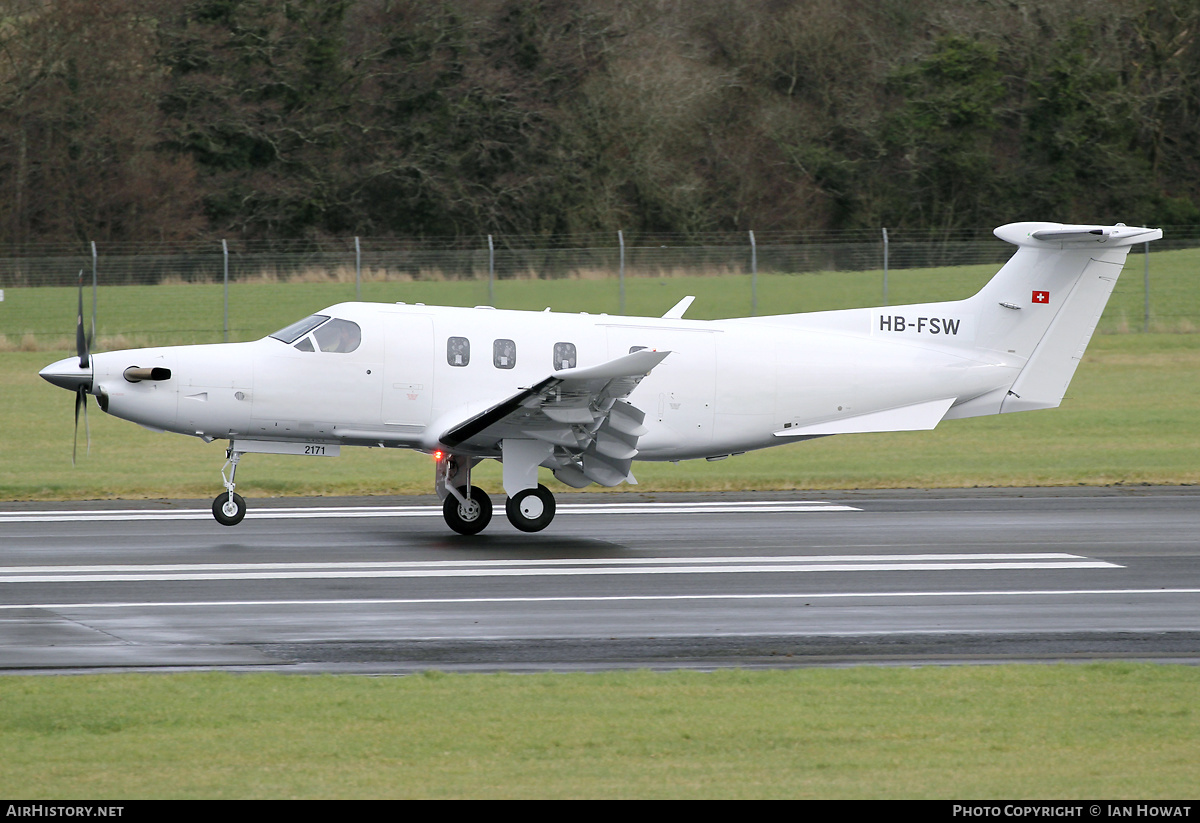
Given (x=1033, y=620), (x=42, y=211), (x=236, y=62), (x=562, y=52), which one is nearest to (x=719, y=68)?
(x=562, y=52)

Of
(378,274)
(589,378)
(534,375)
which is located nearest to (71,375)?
(534,375)

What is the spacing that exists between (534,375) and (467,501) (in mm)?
1766

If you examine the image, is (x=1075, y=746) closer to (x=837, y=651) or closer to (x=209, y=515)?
(x=837, y=651)

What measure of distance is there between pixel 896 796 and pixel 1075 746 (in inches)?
61.4

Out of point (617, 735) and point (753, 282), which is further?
point (753, 282)

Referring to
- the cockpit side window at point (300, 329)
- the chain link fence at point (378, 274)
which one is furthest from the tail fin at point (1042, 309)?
the chain link fence at point (378, 274)

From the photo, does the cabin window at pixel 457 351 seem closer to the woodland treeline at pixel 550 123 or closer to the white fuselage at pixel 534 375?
the white fuselage at pixel 534 375

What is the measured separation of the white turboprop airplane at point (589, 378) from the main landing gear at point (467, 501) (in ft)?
0.08

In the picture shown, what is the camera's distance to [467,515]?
17.3 metres

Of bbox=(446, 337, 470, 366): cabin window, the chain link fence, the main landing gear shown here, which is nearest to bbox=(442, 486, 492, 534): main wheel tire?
the main landing gear

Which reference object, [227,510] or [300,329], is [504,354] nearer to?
[300,329]

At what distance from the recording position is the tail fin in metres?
18.2

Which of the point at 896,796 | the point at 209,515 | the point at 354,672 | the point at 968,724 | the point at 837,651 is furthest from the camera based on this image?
the point at 209,515
